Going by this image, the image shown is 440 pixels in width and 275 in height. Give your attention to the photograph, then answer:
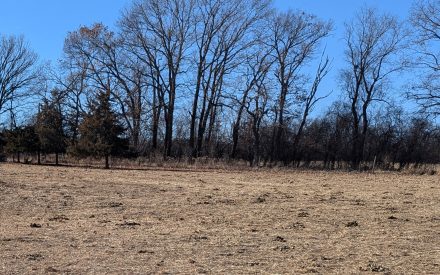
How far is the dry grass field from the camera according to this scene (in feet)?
22.9

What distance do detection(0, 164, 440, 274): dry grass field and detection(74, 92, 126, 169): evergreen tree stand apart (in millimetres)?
19866

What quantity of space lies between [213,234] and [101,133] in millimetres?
29053

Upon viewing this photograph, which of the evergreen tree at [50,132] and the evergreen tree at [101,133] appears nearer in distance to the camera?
the evergreen tree at [101,133]

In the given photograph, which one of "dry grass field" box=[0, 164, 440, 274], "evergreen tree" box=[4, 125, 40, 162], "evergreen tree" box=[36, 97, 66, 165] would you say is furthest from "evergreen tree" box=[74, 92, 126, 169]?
"dry grass field" box=[0, 164, 440, 274]

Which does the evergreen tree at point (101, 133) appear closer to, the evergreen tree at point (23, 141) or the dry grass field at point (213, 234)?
the evergreen tree at point (23, 141)

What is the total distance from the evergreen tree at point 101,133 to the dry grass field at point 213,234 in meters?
19.9

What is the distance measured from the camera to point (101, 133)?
37.5 m

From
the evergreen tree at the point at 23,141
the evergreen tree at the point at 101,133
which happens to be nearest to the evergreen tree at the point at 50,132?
the evergreen tree at the point at 23,141

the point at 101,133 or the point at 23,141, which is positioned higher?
the point at 101,133

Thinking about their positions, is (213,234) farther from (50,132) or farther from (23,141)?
(23,141)

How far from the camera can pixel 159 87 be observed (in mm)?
52562

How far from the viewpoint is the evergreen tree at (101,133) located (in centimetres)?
3731

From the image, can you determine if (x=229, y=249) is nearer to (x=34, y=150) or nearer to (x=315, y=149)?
(x=34, y=150)

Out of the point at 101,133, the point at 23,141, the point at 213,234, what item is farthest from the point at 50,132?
the point at 213,234
